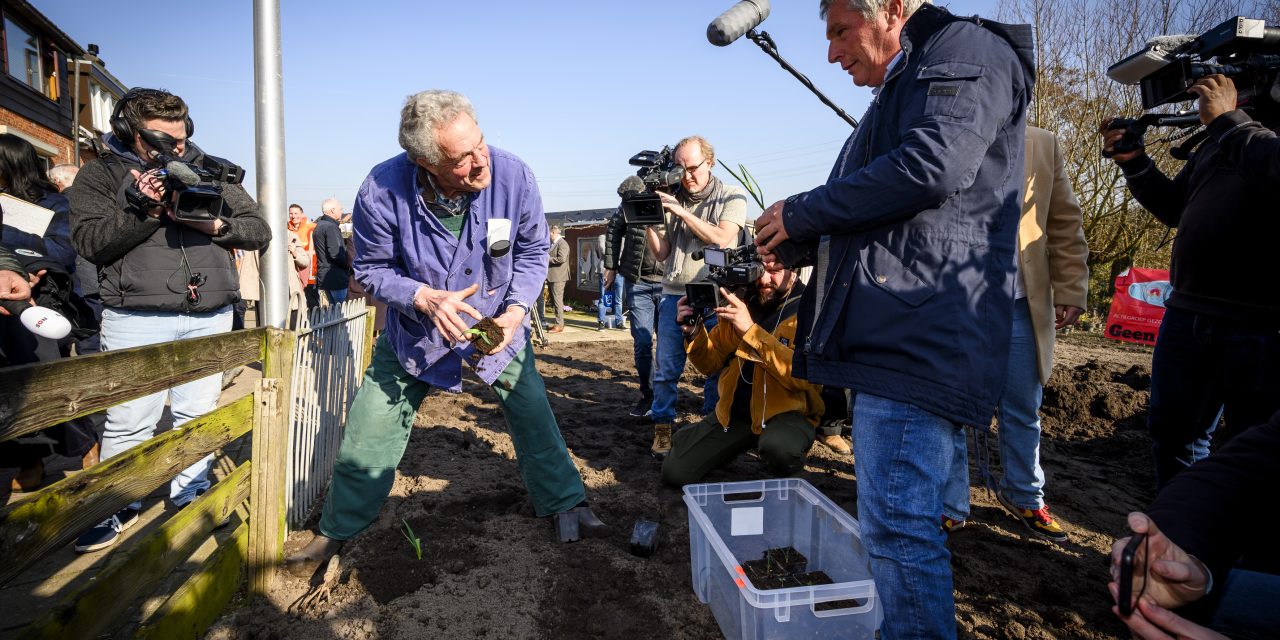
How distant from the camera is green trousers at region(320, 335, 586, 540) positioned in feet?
9.16

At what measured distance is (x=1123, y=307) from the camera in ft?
33.4

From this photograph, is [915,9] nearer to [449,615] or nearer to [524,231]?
[524,231]

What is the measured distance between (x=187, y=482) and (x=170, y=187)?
135 centimetres

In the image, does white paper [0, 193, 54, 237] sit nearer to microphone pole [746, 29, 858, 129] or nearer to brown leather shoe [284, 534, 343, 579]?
brown leather shoe [284, 534, 343, 579]

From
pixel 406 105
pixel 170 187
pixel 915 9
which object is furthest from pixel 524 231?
pixel 915 9

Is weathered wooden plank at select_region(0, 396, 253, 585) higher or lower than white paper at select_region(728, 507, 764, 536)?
higher

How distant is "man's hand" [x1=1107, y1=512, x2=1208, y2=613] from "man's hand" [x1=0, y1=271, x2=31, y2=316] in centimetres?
380

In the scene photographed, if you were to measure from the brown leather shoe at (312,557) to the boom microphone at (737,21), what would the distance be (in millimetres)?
2709

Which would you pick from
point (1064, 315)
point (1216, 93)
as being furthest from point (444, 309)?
point (1216, 93)

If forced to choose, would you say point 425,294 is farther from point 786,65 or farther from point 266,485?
point 786,65

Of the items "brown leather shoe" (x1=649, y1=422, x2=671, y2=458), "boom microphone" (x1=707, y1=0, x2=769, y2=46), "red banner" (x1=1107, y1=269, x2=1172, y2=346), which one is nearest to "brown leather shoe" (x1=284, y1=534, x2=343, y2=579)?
"brown leather shoe" (x1=649, y1=422, x2=671, y2=458)

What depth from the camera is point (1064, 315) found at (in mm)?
3102

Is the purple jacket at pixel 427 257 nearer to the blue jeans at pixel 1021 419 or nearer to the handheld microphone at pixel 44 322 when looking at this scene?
the handheld microphone at pixel 44 322

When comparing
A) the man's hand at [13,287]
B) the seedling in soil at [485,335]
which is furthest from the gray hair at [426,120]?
the man's hand at [13,287]
